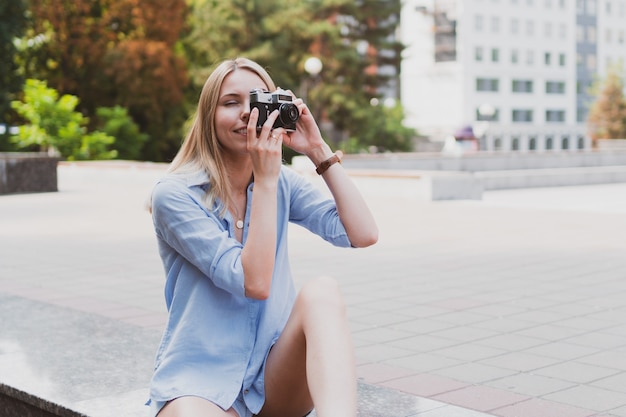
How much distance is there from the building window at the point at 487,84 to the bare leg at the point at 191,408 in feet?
281

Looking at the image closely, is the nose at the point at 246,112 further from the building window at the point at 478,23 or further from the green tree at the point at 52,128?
the building window at the point at 478,23

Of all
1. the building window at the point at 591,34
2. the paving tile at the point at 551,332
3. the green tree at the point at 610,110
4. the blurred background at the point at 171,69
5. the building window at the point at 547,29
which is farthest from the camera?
the building window at the point at 591,34

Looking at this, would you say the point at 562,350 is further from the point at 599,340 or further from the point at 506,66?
the point at 506,66

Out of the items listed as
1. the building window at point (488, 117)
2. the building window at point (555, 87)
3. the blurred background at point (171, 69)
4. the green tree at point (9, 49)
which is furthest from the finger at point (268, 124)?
the building window at point (555, 87)

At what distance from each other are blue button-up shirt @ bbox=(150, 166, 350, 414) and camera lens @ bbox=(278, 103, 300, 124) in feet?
1.05

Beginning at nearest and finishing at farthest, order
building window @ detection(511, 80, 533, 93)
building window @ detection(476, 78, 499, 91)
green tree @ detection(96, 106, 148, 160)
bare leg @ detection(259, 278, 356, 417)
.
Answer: bare leg @ detection(259, 278, 356, 417) → green tree @ detection(96, 106, 148, 160) → building window @ detection(476, 78, 499, 91) → building window @ detection(511, 80, 533, 93)

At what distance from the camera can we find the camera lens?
9.68 ft

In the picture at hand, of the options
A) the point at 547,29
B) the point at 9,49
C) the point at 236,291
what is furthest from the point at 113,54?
the point at 547,29

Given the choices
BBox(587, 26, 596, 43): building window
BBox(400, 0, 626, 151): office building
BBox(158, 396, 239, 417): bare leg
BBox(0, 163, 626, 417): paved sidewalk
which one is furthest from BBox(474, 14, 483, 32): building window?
BBox(158, 396, 239, 417): bare leg

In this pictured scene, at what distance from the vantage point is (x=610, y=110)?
65.1m

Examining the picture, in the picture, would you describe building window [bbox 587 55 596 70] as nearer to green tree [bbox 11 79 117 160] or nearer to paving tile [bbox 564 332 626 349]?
green tree [bbox 11 79 117 160]

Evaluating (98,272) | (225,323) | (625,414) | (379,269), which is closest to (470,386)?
(625,414)

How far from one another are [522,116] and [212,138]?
294 ft

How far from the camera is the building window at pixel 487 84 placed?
86938 mm
